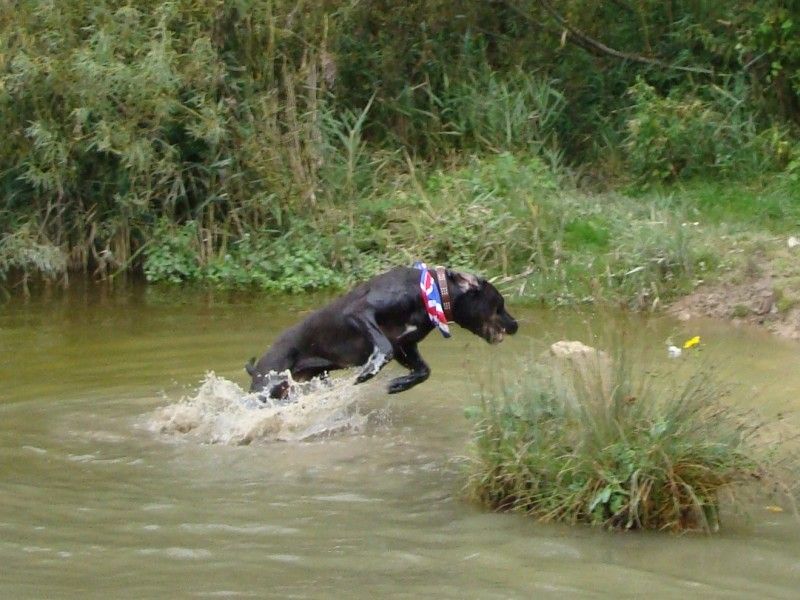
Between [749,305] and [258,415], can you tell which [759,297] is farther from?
[258,415]

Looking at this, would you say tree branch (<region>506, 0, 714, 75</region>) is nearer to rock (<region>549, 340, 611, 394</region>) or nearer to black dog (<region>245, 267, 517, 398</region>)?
black dog (<region>245, 267, 517, 398</region>)

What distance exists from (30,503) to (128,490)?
0.50 meters

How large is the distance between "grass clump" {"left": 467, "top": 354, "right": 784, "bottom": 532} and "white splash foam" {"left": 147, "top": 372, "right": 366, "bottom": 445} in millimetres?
1989

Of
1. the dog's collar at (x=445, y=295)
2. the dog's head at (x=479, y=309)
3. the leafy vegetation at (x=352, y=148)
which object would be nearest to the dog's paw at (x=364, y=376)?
the dog's collar at (x=445, y=295)

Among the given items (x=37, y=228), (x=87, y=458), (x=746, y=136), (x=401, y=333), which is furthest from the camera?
(x=746, y=136)

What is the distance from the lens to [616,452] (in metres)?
6.06

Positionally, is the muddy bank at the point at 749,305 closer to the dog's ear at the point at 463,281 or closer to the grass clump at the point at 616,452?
the dog's ear at the point at 463,281

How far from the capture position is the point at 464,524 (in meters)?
6.20

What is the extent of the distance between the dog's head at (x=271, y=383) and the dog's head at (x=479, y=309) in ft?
3.71

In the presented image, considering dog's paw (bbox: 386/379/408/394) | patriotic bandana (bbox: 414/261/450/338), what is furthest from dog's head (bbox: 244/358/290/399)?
patriotic bandana (bbox: 414/261/450/338)

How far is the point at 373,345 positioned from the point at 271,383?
68 cm

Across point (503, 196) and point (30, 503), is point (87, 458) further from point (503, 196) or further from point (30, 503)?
point (503, 196)

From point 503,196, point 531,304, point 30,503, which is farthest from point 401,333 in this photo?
point 503,196

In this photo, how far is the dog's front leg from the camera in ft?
26.9
